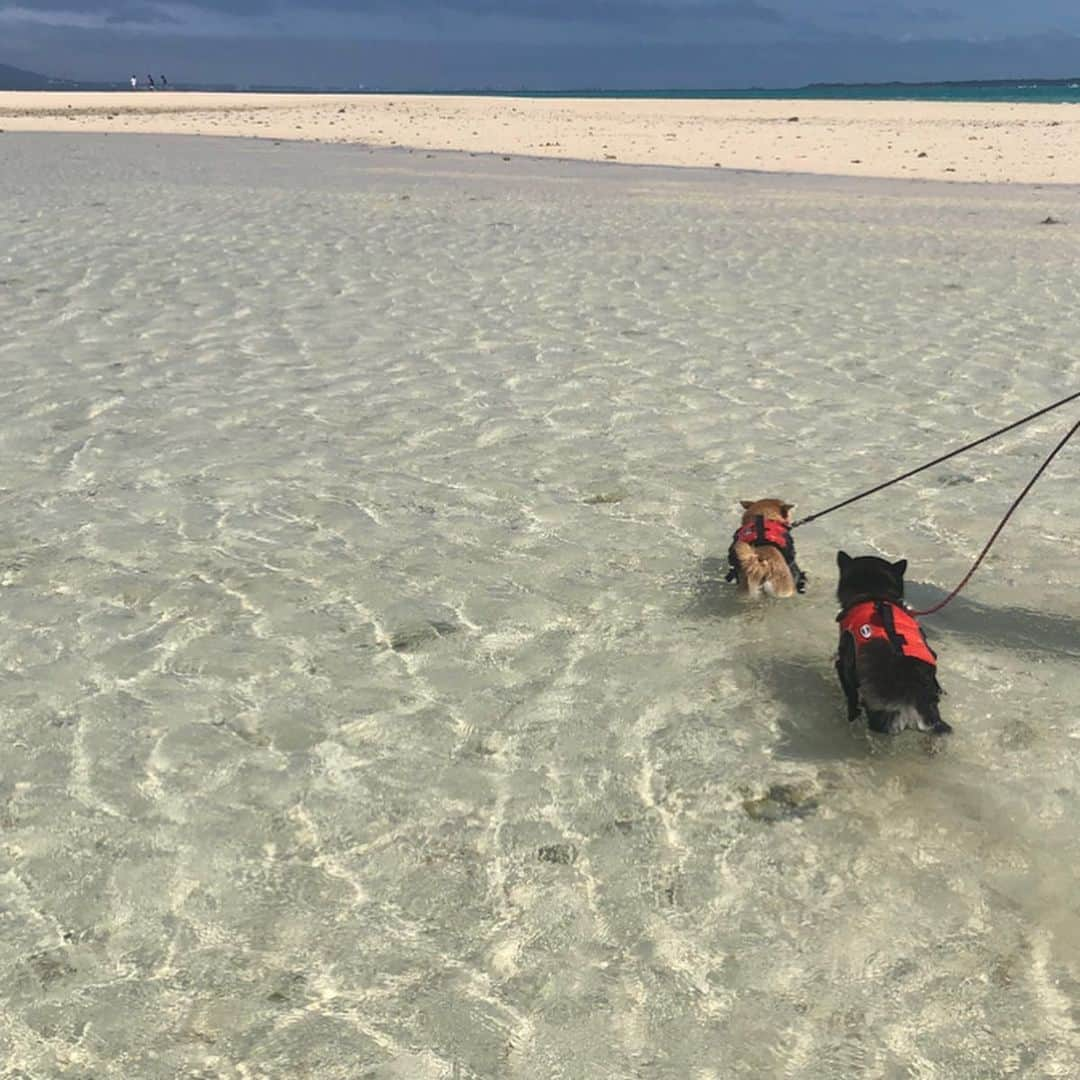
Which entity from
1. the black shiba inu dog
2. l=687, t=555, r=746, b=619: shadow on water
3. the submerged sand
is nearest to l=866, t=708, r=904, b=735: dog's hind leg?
the black shiba inu dog

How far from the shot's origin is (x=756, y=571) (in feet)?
16.7

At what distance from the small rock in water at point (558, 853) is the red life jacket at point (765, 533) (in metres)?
2.12

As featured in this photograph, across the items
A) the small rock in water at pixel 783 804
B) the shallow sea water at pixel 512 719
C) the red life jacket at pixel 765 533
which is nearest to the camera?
the shallow sea water at pixel 512 719

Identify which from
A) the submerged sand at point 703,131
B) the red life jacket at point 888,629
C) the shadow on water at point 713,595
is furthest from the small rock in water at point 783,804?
the submerged sand at point 703,131

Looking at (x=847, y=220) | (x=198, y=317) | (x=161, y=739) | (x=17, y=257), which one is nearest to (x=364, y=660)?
(x=161, y=739)

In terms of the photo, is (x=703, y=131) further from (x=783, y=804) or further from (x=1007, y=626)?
(x=783, y=804)

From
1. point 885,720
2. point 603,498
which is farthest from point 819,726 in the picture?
point 603,498

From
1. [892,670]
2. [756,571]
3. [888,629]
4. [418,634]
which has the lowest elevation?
[418,634]

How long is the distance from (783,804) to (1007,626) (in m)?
1.95

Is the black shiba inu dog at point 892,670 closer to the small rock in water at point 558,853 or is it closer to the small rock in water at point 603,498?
the small rock in water at point 558,853

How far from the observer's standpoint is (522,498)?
645 centimetres

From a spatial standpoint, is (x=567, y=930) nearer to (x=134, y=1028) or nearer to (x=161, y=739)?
(x=134, y=1028)

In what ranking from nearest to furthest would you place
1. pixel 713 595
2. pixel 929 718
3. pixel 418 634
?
pixel 929 718
pixel 418 634
pixel 713 595

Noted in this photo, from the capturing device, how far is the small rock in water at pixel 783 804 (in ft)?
12.0
